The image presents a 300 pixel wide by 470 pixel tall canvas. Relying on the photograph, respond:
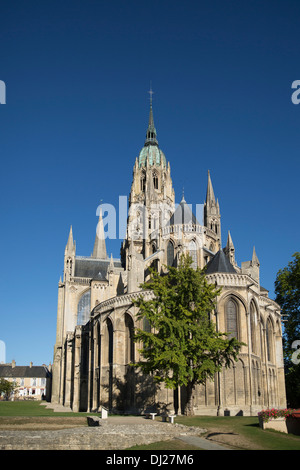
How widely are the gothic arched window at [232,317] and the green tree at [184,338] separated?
5.80 m

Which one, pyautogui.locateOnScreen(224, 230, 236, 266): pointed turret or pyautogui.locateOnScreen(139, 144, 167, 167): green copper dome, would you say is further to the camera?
pyautogui.locateOnScreen(139, 144, 167, 167): green copper dome

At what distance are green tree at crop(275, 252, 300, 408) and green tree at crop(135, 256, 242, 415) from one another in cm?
1507

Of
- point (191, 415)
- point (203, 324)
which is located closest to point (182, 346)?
point (203, 324)

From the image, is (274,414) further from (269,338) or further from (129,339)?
(269,338)

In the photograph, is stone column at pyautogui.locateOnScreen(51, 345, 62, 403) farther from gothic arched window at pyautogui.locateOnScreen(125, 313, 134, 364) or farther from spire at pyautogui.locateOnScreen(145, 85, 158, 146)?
spire at pyautogui.locateOnScreen(145, 85, 158, 146)

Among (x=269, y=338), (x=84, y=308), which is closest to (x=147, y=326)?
(x=269, y=338)

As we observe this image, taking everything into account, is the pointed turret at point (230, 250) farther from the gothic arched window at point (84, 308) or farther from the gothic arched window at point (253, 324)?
the gothic arched window at point (84, 308)

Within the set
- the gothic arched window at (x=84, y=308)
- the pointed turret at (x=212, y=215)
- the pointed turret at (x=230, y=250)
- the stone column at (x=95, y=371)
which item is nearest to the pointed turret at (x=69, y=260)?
the gothic arched window at (x=84, y=308)

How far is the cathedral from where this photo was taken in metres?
37.1

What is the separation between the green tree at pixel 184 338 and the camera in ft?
96.7

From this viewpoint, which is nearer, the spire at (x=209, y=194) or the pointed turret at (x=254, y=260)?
the pointed turret at (x=254, y=260)

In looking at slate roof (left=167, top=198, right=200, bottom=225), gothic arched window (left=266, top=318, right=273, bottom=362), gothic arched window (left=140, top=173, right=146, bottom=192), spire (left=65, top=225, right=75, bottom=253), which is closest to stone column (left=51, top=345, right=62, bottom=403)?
spire (left=65, top=225, right=75, bottom=253)
